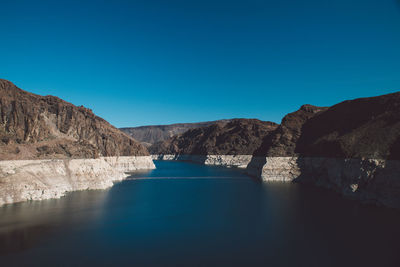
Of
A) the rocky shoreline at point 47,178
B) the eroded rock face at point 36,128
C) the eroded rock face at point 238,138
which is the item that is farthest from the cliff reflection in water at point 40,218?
the eroded rock face at point 238,138

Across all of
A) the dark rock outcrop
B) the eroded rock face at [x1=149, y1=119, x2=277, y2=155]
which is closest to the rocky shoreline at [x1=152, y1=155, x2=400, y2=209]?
the dark rock outcrop

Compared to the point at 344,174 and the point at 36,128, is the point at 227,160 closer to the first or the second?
the point at 344,174

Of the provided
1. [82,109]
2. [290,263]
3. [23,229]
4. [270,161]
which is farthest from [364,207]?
[82,109]

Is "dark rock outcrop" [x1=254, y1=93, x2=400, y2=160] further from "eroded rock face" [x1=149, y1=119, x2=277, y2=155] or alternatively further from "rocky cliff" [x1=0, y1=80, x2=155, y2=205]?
"eroded rock face" [x1=149, y1=119, x2=277, y2=155]

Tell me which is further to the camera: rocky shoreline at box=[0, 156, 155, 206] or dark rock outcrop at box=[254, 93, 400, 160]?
dark rock outcrop at box=[254, 93, 400, 160]

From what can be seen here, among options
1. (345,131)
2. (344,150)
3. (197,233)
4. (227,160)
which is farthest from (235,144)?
(197,233)
